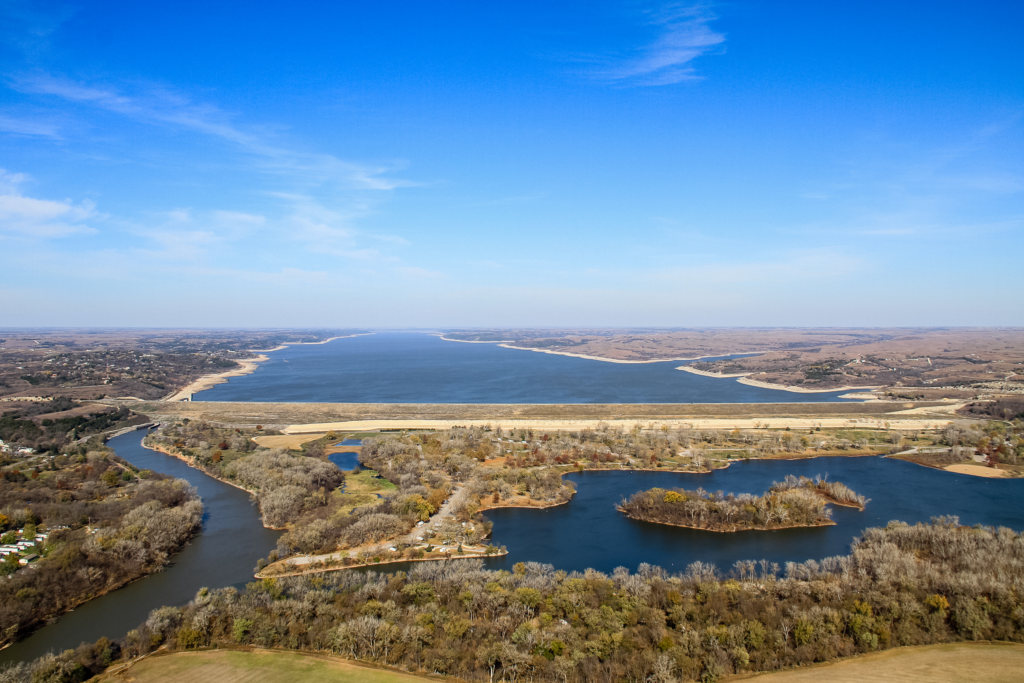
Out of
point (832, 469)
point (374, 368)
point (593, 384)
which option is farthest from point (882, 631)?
point (374, 368)

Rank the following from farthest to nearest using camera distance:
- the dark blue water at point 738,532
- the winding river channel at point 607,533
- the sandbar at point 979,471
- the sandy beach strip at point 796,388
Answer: the sandy beach strip at point 796,388, the sandbar at point 979,471, the dark blue water at point 738,532, the winding river channel at point 607,533

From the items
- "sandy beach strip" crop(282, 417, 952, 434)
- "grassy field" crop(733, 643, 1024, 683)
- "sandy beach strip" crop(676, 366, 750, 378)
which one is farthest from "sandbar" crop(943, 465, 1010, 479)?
"sandy beach strip" crop(676, 366, 750, 378)

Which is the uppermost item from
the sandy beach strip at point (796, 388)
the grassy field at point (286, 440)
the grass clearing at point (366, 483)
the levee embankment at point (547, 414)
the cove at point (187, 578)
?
the sandy beach strip at point (796, 388)

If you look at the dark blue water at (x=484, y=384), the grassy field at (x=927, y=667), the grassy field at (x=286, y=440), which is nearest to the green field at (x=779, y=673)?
the grassy field at (x=927, y=667)

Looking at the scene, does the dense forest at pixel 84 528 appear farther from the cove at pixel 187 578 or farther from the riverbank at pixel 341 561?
the riverbank at pixel 341 561

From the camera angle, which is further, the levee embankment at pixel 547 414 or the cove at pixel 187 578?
the levee embankment at pixel 547 414

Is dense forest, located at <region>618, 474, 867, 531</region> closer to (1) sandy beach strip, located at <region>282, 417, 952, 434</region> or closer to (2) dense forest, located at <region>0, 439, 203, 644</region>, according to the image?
(1) sandy beach strip, located at <region>282, 417, 952, 434</region>

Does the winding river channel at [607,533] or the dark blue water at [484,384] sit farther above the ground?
the dark blue water at [484,384]
